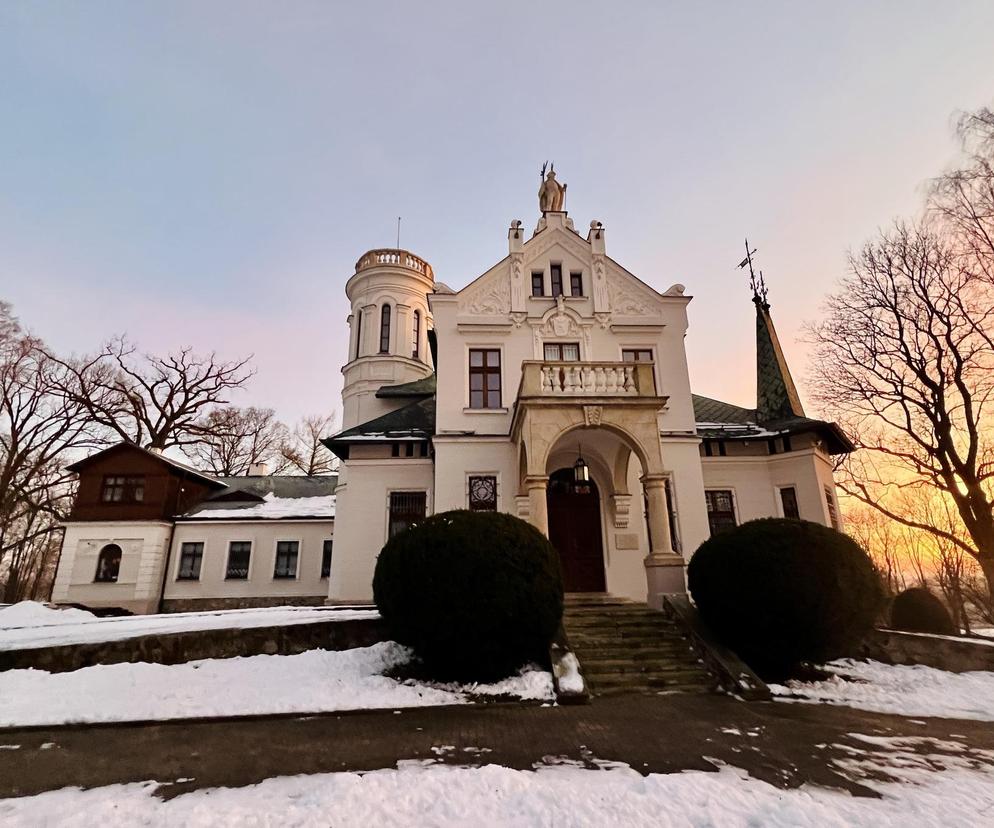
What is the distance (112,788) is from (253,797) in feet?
4.70

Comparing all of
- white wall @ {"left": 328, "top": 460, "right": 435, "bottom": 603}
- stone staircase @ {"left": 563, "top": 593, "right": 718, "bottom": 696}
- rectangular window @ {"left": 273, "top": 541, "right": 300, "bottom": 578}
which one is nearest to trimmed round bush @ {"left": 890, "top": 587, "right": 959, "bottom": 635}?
stone staircase @ {"left": 563, "top": 593, "right": 718, "bottom": 696}

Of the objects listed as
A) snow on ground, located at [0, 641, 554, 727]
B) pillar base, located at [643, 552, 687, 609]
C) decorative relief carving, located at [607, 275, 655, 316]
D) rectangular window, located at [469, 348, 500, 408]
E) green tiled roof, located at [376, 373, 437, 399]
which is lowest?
snow on ground, located at [0, 641, 554, 727]

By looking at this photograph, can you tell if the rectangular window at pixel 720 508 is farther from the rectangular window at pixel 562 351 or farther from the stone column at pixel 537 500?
the stone column at pixel 537 500

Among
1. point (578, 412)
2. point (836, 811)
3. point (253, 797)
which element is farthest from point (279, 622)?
point (836, 811)

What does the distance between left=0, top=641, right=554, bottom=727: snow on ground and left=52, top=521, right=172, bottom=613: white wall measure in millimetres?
16394

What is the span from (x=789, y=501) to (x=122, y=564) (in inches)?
1041

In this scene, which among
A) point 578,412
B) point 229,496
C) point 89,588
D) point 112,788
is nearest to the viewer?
point 112,788

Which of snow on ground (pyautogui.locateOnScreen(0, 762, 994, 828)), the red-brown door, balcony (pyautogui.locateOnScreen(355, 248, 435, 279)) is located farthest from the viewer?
balcony (pyautogui.locateOnScreen(355, 248, 435, 279))

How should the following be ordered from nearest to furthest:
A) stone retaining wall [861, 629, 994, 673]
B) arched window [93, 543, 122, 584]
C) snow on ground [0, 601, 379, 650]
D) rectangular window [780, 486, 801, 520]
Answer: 1. snow on ground [0, 601, 379, 650]
2. stone retaining wall [861, 629, 994, 673]
3. rectangular window [780, 486, 801, 520]
4. arched window [93, 543, 122, 584]

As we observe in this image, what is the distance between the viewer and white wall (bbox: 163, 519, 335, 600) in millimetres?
24250

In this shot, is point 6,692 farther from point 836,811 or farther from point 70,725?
point 836,811

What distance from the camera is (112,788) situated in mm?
4863

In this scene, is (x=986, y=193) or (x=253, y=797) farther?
(x=986, y=193)

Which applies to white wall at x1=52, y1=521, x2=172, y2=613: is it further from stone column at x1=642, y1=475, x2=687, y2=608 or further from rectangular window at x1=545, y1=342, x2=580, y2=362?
stone column at x1=642, y1=475, x2=687, y2=608
